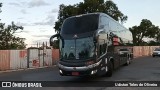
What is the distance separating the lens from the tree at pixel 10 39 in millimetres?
44781

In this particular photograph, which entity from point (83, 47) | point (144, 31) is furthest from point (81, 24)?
point (144, 31)

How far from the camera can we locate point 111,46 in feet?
63.7

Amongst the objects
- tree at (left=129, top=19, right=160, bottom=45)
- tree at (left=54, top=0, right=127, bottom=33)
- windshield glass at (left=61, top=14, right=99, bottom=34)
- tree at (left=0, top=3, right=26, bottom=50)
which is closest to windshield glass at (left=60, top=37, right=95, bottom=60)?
windshield glass at (left=61, top=14, right=99, bottom=34)

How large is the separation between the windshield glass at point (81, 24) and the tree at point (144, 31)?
88.2 m

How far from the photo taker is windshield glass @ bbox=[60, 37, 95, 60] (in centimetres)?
1584

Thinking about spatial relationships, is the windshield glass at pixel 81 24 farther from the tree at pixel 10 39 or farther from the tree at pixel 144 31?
the tree at pixel 144 31

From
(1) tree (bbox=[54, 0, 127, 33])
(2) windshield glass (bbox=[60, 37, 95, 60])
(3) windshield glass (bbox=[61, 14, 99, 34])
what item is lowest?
(2) windshield glass (bbox=[60, 37, 95, 60])

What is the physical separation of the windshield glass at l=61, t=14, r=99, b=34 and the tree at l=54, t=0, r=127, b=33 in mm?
51557

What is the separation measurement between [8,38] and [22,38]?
2.13 m

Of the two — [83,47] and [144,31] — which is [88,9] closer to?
[144,31]

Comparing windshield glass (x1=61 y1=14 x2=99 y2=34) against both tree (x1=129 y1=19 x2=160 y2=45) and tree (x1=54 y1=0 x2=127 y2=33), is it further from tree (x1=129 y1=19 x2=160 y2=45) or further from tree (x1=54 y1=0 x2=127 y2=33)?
tree (x1=129 y1=19 x2=160 y2=45)

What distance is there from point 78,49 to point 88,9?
54844mm

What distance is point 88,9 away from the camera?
70188 millimetres

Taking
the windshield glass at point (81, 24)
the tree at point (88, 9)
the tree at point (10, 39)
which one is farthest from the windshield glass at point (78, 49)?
the tree at point (88, 9)
